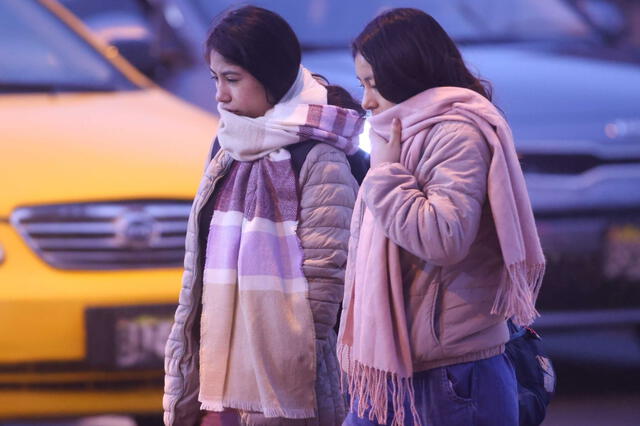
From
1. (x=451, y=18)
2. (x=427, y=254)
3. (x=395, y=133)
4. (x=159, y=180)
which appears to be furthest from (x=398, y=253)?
(x=451, y=18)

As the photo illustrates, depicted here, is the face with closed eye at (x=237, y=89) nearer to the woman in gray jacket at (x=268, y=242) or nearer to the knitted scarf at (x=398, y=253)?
the woman in gray jacket at (x=268, y=242)

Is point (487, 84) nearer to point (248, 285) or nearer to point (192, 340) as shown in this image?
point (248, 285)

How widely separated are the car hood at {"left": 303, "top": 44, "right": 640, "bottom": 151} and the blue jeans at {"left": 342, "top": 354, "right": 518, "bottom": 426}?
2.56 meters

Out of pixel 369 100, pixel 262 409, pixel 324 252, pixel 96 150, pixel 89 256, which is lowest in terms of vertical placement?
pixel 262 409

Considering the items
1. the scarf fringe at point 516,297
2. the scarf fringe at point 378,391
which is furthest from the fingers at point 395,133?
the scarf fringe at point 378,391

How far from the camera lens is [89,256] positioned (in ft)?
16.6

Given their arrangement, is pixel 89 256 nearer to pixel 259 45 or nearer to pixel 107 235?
pixel 107 235

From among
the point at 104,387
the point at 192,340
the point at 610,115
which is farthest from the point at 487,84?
the point at 610,115

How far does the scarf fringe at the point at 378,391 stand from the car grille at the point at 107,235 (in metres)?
1.92

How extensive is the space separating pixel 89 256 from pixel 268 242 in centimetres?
170

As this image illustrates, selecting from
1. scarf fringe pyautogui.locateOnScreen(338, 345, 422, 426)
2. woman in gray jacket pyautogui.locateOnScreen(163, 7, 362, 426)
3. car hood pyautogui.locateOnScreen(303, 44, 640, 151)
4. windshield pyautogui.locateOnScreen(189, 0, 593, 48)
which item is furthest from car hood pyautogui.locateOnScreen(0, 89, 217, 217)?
scarf fringe pyautogui.locateOnScreen(338, 345, 422, 426)

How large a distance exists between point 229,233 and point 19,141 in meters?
1.90

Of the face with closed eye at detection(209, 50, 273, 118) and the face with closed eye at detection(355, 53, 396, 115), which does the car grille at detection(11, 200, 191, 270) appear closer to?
the face with closed eye at detection(209, 50, 273, 118)

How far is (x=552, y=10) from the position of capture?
24.1 ft
